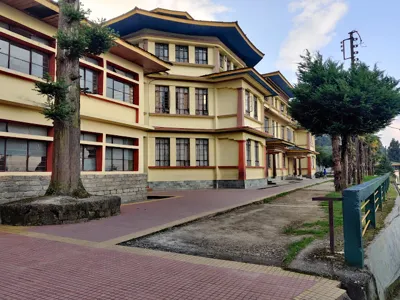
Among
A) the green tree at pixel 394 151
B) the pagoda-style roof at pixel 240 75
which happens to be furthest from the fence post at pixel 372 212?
the green tree at pixel 394 151

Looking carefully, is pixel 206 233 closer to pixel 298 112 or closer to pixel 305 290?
pixel 305 290

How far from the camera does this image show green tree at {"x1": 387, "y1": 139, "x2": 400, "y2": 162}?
103 m

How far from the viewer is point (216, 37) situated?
22359mm

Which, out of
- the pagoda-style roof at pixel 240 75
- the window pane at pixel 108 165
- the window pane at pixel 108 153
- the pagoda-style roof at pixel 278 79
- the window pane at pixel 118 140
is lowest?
the window pane at pixel 108 165

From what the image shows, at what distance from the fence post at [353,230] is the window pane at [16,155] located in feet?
31.8

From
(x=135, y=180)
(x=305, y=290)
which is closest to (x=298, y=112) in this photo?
(x=135, y=180)

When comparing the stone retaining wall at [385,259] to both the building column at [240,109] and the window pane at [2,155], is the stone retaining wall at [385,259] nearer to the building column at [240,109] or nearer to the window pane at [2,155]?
the window pane at [2,155]

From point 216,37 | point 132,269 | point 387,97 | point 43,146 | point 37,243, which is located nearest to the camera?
point 132,269

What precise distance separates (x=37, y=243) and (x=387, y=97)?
41.5ft

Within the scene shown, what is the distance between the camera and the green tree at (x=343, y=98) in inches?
480

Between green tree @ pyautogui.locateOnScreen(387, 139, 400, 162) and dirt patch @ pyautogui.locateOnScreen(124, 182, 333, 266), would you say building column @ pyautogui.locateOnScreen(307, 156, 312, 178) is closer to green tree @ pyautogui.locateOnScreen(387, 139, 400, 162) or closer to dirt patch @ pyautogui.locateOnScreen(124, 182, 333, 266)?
dirt patch @ pyautogui.locateOnScreen(124, 182, 333, 266)

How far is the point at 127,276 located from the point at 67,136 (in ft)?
21.4

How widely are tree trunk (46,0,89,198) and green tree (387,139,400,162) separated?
374 feet

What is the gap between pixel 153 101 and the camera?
20.5 metres
